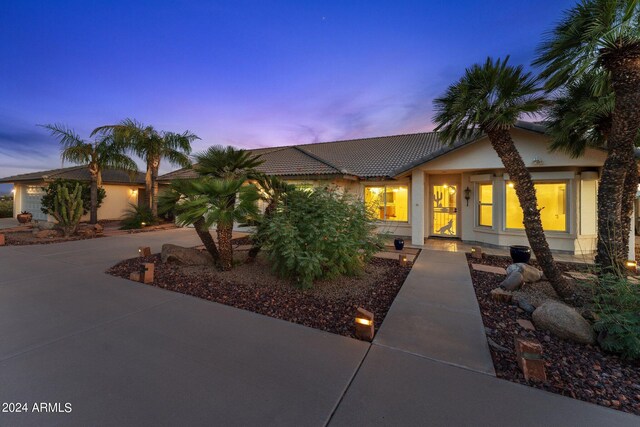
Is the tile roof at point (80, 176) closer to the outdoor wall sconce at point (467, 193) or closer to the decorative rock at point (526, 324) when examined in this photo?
the outdoor wall sconce at point (467, 193)

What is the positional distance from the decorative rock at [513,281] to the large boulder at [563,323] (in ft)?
4.57

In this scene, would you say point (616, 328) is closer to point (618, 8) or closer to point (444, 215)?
point (618, 8)

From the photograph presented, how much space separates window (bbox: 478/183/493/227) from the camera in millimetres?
10078

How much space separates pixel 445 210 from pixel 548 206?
Answer: 366 centimetres

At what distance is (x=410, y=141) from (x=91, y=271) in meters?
16.5

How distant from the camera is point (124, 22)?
373 inches

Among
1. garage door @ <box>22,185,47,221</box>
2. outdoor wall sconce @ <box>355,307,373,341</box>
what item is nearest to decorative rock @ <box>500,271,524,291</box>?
outdoor wall sconce @ <box>355,307,373,341</box>

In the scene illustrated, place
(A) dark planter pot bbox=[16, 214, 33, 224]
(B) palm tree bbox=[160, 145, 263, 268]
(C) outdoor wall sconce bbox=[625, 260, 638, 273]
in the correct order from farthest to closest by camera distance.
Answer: (A) dark planter pot bbox=[16, 214, 33, 224], (B) palm tree bbox=[160, 145, 263, 268], (C) outdoor wall sconce bbox=[625, 260, 638, 273]

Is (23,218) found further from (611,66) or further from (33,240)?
(611,66)

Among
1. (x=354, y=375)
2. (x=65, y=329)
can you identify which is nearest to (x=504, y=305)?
(x=354, y=375)

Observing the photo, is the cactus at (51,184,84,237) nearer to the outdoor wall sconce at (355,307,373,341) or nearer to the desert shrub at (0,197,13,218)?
the outdoor wall sconce at (355,307,373,341)

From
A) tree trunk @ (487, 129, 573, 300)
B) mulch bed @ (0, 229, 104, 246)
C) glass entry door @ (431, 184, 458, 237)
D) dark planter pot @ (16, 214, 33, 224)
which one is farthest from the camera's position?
dark planter pot @ (16, 214, 33, 224)

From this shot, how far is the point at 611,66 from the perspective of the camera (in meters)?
4.38

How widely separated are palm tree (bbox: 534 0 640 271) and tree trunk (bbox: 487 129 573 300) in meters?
0.70
